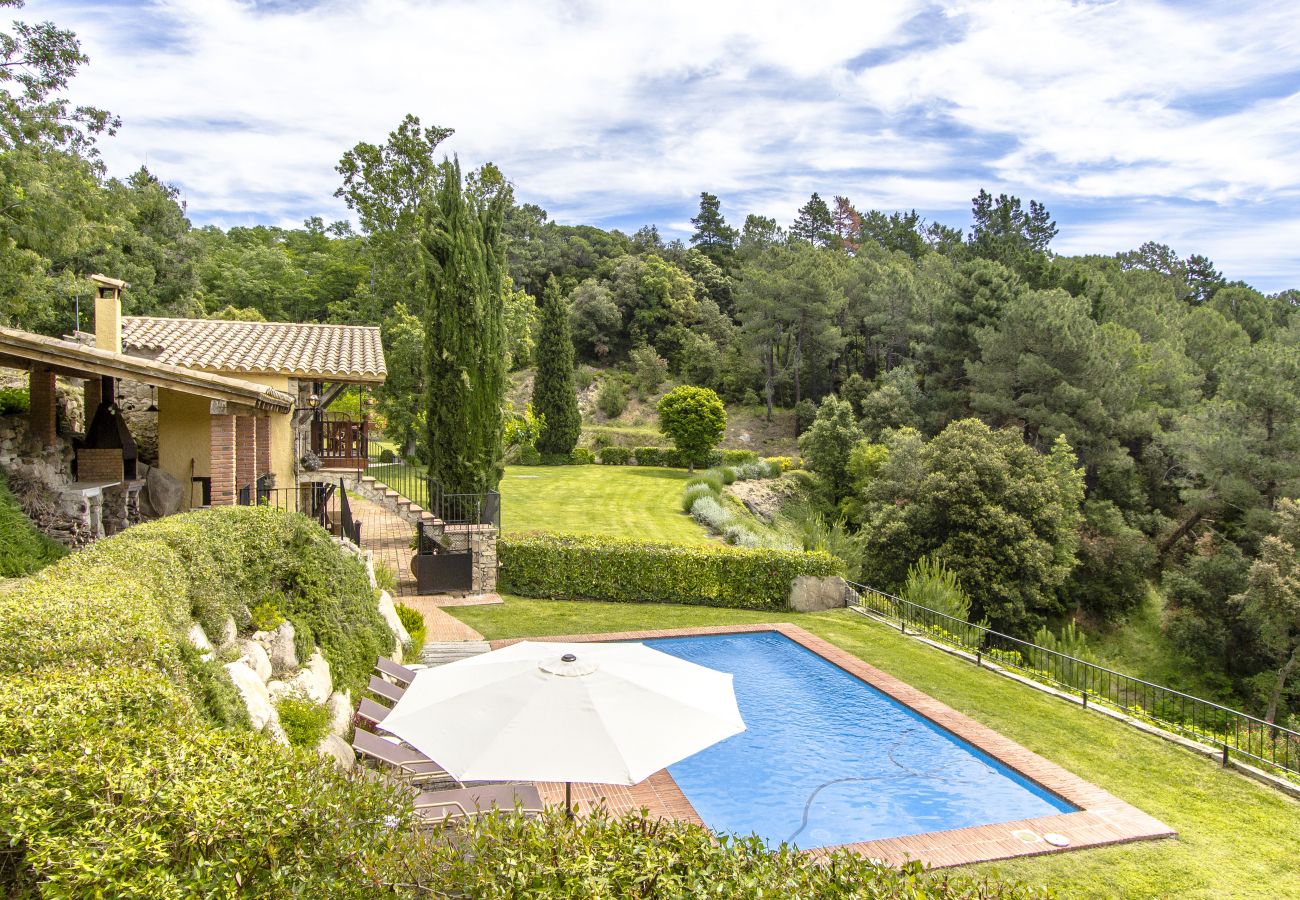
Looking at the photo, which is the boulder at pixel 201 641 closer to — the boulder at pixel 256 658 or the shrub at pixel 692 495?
the boulder at pixel 256 658

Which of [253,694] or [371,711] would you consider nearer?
[253,694]

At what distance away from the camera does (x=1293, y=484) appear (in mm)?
24297

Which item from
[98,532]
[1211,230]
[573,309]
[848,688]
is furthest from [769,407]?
[98,532]

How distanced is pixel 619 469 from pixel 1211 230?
3126 cm

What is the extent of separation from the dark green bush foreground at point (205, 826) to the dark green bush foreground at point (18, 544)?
13.8 ft

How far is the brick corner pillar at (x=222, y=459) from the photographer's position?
10.5m

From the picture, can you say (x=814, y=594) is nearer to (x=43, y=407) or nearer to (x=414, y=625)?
(x=414, y=625)

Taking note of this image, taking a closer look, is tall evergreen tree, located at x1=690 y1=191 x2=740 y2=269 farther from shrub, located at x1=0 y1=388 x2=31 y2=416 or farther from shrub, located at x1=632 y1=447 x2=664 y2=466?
shrub, located at x1=0 y1=388 x2=31 y2=416

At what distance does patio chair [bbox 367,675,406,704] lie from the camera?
9.10 meters

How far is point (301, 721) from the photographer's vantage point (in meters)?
7.18

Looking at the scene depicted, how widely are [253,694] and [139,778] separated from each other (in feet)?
11.2

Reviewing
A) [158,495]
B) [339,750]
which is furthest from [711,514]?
[339,750]

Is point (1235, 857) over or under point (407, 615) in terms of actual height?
under

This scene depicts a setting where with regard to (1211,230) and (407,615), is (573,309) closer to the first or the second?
(1211,230)
